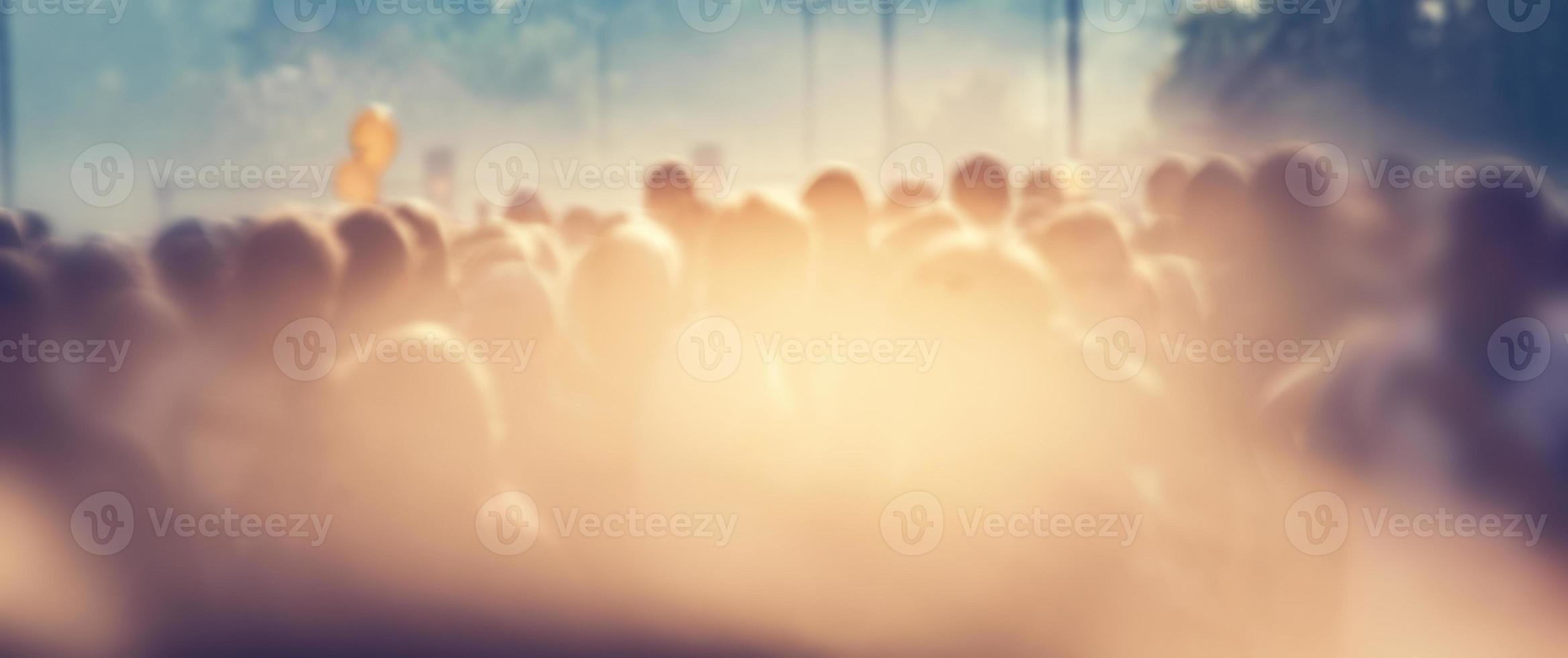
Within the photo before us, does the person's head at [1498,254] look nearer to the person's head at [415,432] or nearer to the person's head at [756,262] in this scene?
the person's head at [756,262]

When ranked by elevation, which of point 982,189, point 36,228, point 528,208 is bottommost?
point 36,228

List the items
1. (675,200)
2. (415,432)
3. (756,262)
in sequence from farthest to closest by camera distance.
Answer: (675,200), (756,262), (415,432)

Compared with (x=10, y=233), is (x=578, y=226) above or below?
above

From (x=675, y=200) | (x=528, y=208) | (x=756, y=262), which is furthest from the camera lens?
(x=528, y=208)

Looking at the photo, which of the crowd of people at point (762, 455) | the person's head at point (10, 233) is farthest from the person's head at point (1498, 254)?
the person's head at point (10, 233)

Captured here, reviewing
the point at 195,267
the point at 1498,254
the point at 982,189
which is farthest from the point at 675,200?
the point at 1498,254

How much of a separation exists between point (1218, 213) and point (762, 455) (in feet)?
2.19

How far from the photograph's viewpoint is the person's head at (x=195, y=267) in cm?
119

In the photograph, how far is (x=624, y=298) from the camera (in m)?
1.07

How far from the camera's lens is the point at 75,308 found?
1.19 m

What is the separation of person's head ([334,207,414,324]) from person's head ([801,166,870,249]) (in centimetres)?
49

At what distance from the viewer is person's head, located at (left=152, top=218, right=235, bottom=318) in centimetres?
119

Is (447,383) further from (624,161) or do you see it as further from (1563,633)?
(1563,633)

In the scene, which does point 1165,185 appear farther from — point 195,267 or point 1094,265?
point 195,267
